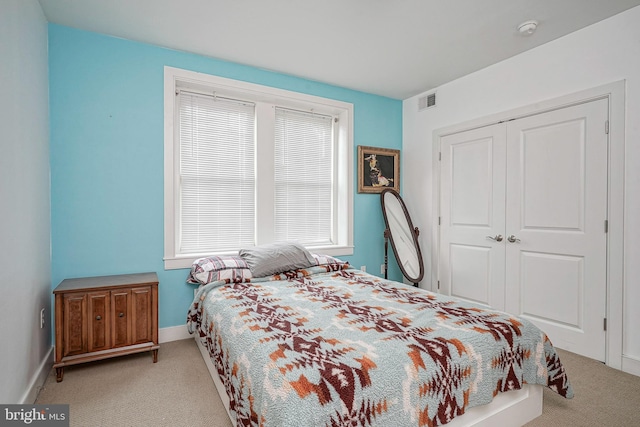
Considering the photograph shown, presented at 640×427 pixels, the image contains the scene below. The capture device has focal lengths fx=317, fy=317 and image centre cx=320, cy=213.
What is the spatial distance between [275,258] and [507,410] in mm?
1939

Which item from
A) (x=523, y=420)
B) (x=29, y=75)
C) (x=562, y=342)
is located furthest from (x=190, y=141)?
(x=562, y=342)

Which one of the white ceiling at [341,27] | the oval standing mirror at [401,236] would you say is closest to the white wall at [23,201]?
the white ceiling at [341,27]

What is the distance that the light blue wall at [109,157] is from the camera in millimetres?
2514

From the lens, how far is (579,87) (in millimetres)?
2635

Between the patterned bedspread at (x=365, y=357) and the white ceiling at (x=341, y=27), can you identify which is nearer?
the patterned bedspread at (x=365, y=357)

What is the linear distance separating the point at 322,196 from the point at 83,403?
9.29ft

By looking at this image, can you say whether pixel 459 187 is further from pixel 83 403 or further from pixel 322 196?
pixel 83 403

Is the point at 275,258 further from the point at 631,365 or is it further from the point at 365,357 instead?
the point at 631,365

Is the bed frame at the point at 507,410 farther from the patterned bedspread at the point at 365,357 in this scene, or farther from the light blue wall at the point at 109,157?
the light blue wall at the point at 109,157

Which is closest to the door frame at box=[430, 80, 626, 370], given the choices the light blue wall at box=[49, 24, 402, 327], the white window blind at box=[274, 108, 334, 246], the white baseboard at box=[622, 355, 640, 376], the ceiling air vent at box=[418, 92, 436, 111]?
the white baseboard at box=[622, 355, 640, 376]

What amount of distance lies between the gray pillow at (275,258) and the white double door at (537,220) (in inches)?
73.9

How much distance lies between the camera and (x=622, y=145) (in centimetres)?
240

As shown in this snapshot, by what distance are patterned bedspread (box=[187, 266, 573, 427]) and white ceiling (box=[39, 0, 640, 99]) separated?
6.84ft

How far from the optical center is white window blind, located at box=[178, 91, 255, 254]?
3.13 m
